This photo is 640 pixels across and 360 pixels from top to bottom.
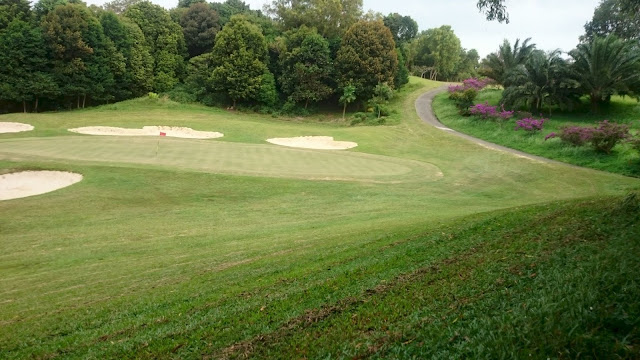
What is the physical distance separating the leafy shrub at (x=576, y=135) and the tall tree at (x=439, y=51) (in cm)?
5291

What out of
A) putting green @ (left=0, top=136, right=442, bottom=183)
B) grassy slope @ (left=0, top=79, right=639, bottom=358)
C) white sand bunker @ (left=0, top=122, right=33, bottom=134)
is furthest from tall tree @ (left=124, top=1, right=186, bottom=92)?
Result: grassy slope @ (left=0, top=79, right=639, bottom=358)

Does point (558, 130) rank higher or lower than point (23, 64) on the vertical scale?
lower

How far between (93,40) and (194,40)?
15809 millimetres

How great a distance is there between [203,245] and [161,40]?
174 feet

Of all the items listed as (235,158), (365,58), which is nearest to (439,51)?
(365,58)

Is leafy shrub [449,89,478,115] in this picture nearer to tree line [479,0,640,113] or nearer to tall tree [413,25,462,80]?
tree line [479,0,640,113]

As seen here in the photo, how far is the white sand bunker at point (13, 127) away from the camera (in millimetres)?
31250

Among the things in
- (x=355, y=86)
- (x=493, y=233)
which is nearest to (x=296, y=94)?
(x=355, y=86)

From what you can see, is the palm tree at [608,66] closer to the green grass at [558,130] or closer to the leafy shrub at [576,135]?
the green grass at [558,130]

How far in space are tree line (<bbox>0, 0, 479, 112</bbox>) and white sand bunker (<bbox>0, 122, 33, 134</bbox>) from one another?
1380cm

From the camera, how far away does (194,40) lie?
2359 inches

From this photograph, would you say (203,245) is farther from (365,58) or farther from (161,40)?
(161,40)

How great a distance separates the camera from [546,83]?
3447 cm

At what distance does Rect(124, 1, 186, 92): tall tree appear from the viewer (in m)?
54.9
